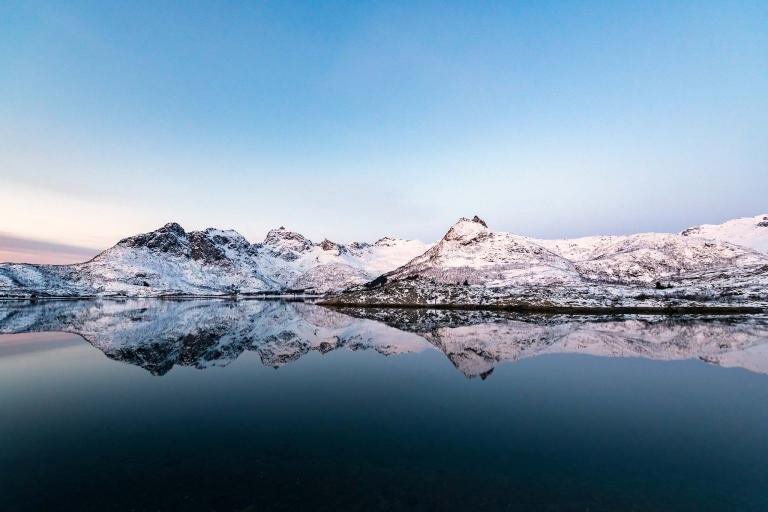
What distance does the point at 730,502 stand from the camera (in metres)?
14.7

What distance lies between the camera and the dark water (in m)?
15.3

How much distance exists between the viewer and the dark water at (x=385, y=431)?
50.1 feet

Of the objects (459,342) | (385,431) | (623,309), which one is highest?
(623,309)

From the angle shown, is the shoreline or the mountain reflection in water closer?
the mountain reflection in water

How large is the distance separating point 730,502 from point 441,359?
31084 mm

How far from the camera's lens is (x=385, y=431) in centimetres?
2223

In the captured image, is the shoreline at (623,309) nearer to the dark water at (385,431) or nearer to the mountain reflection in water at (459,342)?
the mountain reflection in water at (459,342)

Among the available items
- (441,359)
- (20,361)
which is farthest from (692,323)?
(20,361)

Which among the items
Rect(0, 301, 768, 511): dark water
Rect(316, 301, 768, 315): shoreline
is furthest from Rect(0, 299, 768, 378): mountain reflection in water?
Rect(316, 301, 768, 315): shoreline

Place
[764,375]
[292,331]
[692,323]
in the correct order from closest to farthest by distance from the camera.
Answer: [764,375] < [292,331] < [692,323]

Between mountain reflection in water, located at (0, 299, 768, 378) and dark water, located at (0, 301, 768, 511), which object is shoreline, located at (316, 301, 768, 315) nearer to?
mountain reflection in water, located at (0, 299, 768, 378)

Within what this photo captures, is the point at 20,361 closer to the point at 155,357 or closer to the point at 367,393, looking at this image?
the point at 155,357

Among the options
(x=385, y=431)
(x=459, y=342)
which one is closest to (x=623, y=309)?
(x=459, y=342)

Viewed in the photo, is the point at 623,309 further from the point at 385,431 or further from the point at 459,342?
the point at 385,431
